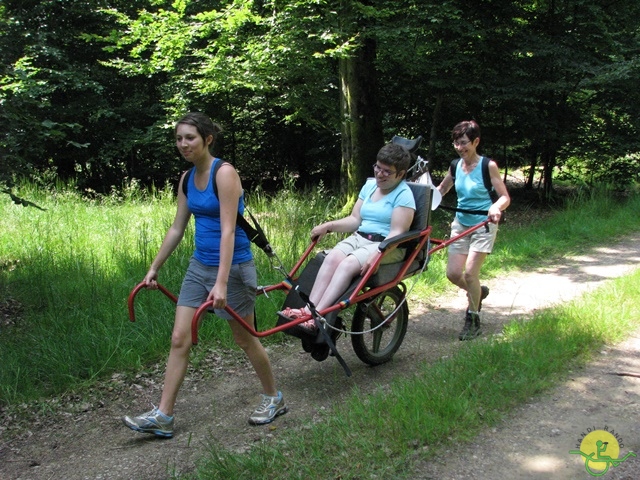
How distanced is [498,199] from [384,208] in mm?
1331

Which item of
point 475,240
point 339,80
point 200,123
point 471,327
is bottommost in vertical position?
point 471,327

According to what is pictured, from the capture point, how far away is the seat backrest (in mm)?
4971

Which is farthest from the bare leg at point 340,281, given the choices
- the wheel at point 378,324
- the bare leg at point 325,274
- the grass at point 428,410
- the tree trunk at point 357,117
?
the tree trunk at point 357,117

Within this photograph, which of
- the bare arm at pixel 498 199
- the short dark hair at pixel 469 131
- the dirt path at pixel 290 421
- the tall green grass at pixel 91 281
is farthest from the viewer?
the short dark hair at pixel 469 131

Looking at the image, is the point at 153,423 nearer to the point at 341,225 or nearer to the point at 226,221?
the point at 226,221

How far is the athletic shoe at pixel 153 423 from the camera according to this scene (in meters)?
3.94

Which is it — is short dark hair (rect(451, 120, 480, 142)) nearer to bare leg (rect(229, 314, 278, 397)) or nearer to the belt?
the belt

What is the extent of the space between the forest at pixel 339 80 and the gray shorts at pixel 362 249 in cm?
531

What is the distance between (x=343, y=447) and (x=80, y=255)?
4914 millimetres

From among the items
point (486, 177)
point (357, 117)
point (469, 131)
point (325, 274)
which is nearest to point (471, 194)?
point (486, 177)

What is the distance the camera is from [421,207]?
5.00 m

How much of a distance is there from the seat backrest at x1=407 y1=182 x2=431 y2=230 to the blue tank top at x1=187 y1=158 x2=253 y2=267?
1553mm

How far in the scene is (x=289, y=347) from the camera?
18.9 ft

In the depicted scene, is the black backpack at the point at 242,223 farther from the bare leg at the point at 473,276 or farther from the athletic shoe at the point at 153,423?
the bare leg at the point at 473,276
